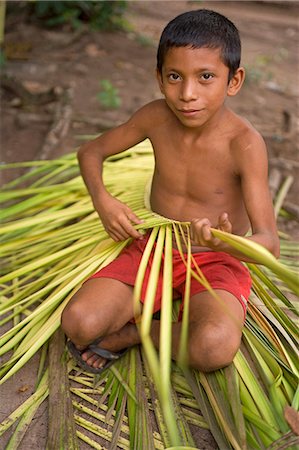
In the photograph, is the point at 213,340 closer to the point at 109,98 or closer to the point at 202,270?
the point at 202,270

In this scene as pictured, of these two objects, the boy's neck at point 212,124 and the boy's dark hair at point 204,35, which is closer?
the boy's dark hair at point 204,35

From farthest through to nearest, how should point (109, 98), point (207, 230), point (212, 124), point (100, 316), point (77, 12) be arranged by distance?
point (77, 12) < point (109, 98) < point (212, 124) < point (100, 316) < point (207, 230)

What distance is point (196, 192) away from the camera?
6.02 feet

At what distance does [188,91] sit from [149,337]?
0.63m

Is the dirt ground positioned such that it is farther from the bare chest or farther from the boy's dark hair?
the boy's dark hair

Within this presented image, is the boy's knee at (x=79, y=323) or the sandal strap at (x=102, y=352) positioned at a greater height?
the boy's knee at (x=79, y=323)

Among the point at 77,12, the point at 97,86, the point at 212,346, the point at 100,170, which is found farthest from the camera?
the point at 77,12

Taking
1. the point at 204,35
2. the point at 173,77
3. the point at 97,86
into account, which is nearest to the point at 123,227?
the point at 173,77

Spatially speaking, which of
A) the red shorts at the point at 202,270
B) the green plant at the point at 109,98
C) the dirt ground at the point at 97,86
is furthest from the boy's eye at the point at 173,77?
the green plant at the point at 109,98

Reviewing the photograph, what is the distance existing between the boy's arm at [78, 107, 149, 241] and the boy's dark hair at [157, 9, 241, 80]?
28 centimetres

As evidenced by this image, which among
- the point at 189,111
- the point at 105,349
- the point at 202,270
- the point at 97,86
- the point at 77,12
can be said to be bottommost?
the point at 105,349

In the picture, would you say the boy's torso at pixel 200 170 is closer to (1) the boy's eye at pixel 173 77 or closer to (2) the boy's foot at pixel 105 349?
(1) the boy's eye at pixel 173 77

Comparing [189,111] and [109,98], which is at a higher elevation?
[189,111]

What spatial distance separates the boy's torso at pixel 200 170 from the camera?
1783 millimetres
